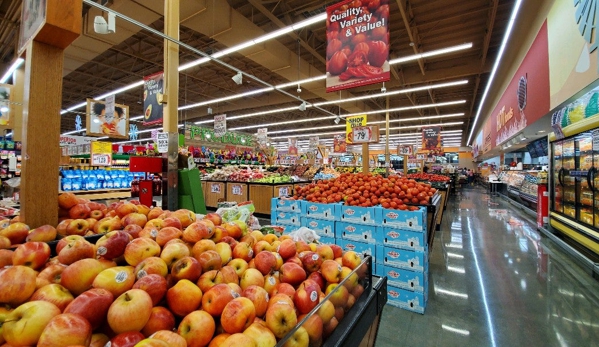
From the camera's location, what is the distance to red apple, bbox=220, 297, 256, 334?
0.76 metres

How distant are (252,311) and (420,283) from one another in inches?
99.2

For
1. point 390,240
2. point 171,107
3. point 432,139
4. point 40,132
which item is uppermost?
point 432,139

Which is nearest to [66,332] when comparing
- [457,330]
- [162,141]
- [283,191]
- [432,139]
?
[457,330]

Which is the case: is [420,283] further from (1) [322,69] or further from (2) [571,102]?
(1) [322,69]

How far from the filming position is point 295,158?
1334 cm

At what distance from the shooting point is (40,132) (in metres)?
1.38

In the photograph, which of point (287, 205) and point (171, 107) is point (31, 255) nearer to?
point (171, 107)

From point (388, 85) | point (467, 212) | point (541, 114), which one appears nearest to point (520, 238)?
point (541, 114)

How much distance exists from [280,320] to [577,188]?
6652 mm

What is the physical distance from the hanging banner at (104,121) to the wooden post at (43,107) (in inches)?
258

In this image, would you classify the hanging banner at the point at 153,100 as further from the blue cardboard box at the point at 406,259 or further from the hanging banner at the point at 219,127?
the hanging banner at the point at 219,127

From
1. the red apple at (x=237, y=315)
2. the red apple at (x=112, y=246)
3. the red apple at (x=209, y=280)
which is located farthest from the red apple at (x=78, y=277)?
the red apple at (x=237, y=315)

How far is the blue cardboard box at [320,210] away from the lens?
3.57 m

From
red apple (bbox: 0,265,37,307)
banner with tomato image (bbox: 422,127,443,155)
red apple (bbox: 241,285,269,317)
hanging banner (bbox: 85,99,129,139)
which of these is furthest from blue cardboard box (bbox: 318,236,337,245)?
banner with tomato image (bbox: 422,127,443,155)
